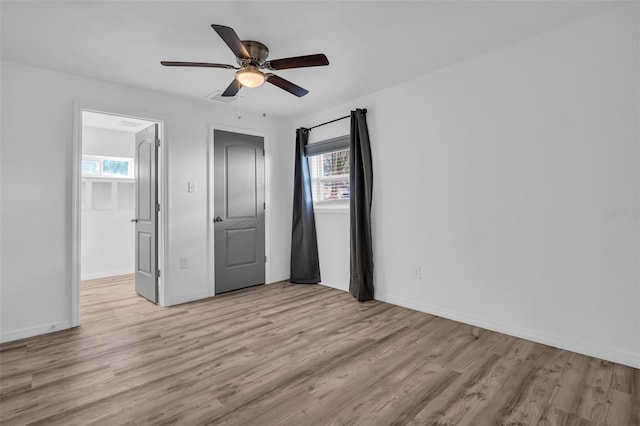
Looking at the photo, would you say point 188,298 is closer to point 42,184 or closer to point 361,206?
point 42,184

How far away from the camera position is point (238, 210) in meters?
4.24

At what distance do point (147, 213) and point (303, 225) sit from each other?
6.49 ft

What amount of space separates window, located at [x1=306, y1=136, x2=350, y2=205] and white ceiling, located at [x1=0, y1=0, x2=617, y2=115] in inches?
42.6

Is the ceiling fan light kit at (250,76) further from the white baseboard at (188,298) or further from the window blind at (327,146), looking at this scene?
the white baseboard at (188,298)

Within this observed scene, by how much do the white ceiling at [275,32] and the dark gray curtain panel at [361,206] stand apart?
2.30 feet

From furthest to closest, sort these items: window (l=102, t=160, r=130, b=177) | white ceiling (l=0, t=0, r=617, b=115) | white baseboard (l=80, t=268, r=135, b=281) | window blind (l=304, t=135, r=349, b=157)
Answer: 1. window (l=102, t=160, r=130, b=177)
2. white baseboard (l=80, t=268, r=135, b=281)
3. window blind (l=304, t=135, r=349, b=157)
4. white ceiling (l=0, t=0, r=617, b=115)

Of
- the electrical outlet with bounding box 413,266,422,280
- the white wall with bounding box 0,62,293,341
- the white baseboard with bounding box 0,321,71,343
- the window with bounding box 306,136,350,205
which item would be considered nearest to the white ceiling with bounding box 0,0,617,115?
the white wall with bounding box 0,62,293,341

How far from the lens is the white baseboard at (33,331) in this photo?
105 inches

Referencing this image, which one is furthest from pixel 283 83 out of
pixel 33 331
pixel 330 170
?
pixel 33 331

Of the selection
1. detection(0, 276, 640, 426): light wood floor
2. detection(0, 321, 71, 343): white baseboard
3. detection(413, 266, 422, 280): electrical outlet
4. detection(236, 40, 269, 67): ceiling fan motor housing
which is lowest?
detection(0, 276, 640, 426): light wood floor

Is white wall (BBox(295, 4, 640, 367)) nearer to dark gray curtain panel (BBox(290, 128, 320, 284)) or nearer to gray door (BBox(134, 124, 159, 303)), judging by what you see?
dark gray curtain panel (BBox(290, 128, 320, 284))

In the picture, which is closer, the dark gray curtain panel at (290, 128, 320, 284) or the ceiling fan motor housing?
the ceiling fan motor housing

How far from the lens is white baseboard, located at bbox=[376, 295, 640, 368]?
2.14 meters

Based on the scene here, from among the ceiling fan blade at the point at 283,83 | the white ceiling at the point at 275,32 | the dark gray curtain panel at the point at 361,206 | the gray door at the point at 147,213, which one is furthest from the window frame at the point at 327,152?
the gray door at the point at 147,213
